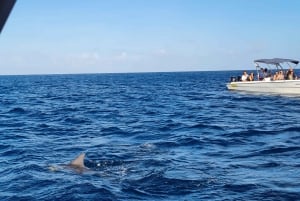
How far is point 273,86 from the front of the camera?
119ft

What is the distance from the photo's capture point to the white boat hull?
3426 cm

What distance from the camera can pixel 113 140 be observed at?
14820 mm

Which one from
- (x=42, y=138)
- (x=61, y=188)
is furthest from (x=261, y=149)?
(x=42, y=138)

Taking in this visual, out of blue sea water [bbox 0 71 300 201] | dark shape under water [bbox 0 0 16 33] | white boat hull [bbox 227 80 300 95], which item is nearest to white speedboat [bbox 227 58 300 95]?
→ white boat hull [bbox 227 80 300 95]

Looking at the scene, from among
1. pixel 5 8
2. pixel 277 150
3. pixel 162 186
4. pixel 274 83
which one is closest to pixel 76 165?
pixel 162 186

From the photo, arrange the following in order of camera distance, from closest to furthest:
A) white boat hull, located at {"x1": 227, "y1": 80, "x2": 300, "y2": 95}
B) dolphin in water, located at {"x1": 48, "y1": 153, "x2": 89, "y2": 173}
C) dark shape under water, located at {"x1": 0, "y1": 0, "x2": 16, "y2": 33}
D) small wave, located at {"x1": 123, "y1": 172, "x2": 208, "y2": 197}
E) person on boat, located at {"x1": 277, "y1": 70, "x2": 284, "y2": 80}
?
dark shape under water, located at {"x1": 0, "y1": 0, "x2": 16, "y2": 33}
small wave, located at {"x1": 123, "y1": 172, "x2": 208, "y2": 197}
dolphin in water, located at {"x1": 48, "y1": 153, "x2": 89, "y2": 173}
white boat hull, located at {"x1": 227, "y1": 80, "x2": 300, "y2": 95}
person on boat, located at {"x1": 277, "y1": 70, "x2": 284, "y2": 80}

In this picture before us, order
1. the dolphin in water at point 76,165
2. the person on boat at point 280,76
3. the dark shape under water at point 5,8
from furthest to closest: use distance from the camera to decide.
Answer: the person on boat at point 280,76
the dolphin in water at point 76,165
the dark shape under water at point 5,8

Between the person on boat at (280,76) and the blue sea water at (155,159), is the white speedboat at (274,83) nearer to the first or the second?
the person on boat at (280,76)

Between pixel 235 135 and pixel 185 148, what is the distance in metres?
3.36

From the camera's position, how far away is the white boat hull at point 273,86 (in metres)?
34.3

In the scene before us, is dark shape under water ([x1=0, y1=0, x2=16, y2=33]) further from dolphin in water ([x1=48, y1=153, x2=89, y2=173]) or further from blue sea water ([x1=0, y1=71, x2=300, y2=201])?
dolphin in water ([x1=48, y1=153, x2=89, y2=173])

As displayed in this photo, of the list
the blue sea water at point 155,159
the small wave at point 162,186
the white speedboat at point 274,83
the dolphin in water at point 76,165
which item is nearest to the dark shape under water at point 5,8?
the blue sea water at point 155,159

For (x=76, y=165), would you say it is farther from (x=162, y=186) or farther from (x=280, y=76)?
(x=280, y=76)

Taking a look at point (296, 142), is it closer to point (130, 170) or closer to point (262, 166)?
point (262, 166)
